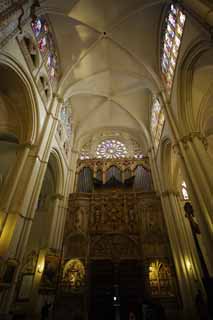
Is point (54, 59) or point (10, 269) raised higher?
point (54, 59)

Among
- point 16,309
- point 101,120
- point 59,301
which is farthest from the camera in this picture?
point 101,120

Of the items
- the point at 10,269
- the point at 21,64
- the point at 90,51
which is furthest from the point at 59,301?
the point at 90,51

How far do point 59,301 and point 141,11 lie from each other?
16.1 metres

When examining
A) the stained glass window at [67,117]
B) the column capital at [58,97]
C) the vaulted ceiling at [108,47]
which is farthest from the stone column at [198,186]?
the stained glass window at [67,117]

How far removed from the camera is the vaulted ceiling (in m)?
10.5

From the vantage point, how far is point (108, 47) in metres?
12.4

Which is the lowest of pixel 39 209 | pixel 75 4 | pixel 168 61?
pixel 39 209

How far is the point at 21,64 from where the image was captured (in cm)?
796

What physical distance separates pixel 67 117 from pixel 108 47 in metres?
5.89

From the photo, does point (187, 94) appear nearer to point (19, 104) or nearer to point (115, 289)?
point (19, 104)

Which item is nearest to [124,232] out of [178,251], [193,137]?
[178,251]

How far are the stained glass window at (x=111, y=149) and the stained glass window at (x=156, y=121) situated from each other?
3.30 meters

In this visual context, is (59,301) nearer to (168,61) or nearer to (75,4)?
(168,61)

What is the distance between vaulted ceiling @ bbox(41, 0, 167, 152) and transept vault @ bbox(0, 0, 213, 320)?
70 mm
